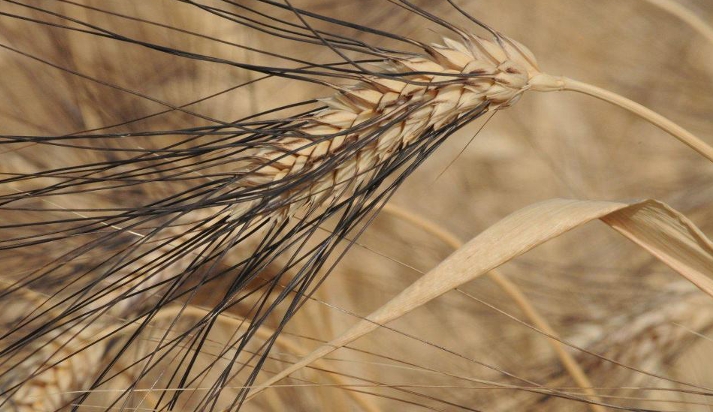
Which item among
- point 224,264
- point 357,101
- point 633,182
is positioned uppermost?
point 633,182

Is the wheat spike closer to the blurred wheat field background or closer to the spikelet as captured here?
the blurred wheat field background

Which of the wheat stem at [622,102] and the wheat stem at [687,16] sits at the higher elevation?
the wheat stem at [687,16]

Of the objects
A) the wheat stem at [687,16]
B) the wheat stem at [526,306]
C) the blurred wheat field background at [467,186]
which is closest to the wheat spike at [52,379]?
the blurred wheat field background at [467,186]

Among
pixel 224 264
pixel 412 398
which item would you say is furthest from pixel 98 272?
pixel 412 398

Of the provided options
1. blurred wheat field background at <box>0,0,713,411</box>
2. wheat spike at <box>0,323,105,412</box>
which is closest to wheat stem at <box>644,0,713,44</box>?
blurred wheat field background at <box>0,0,713,411</box>

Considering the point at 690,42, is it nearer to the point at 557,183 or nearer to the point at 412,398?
the point at 557,183

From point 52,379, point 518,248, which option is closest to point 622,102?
point 518,248

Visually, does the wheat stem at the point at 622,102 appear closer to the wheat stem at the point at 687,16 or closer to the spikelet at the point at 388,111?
the spikelet at the point at 388,111
